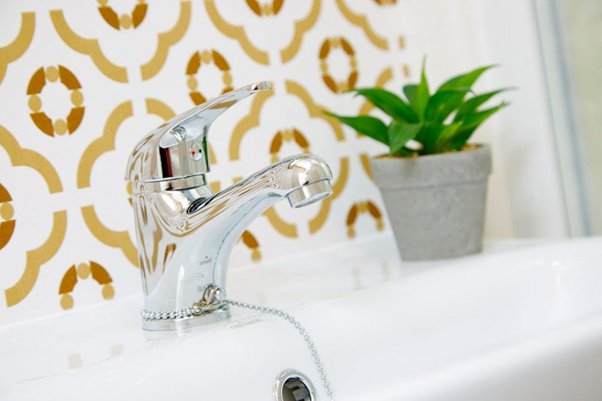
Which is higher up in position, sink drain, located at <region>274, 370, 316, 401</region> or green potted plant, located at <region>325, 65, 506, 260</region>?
green potted plant, located at <region>325, 65, 506, 260</region>

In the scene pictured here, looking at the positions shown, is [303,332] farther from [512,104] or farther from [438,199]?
[512,104]

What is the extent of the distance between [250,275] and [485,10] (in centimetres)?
43

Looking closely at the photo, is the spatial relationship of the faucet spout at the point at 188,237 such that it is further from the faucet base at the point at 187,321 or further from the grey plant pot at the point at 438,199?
the grey plant pot at the point at 438,199

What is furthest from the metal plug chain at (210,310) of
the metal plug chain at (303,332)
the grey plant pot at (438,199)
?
the grey plant pot at (438,199)

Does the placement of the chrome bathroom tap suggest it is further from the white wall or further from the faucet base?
the white wall

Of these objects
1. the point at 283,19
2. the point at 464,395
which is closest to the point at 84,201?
the point at 283,19

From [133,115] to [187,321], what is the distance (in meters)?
0.24

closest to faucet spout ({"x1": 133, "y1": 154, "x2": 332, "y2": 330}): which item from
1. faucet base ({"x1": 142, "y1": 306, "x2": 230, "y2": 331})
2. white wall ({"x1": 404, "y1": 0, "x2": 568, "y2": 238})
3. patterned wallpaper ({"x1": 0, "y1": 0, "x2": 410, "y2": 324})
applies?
faucet base ({"x1": 142, "y1": 306, "x2": 230, "y2": 331})

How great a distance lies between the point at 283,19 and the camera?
0.78 meters

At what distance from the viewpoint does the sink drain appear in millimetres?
494

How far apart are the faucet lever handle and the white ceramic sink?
0.43ft

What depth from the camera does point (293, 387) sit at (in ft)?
1.64

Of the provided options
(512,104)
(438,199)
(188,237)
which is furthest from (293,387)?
(512,104)

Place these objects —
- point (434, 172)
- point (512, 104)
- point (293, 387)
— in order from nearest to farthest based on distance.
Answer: point (293, 387)
point (434, 172)
point (512, 104)
